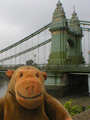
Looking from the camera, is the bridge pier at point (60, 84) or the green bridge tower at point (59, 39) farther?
the green bridge tower at point (59, 39)

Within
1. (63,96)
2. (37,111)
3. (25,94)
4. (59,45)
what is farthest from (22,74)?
(59,45)

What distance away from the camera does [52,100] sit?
1738mm

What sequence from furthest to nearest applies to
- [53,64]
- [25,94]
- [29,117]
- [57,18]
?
1. [57,18]
2. [53,64]
3. [29,117]
4. [25,94]

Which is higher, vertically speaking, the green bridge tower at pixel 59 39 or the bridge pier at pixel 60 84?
the green bridge tower at pixel 59 39

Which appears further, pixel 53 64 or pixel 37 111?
pixel 53 64

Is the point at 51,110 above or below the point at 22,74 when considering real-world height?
below

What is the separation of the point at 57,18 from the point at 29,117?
11802 mm

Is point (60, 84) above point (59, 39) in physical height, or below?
below

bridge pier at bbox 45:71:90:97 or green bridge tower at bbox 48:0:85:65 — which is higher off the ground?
green bridge tower at bbox 48:0:85:65

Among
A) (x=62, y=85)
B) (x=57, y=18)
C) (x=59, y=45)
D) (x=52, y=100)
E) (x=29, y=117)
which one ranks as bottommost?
(x=62, y=85)

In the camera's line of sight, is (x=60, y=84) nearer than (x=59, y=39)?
Yes

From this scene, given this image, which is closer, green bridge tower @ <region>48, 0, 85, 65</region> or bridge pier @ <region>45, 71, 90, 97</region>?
bridge pier @ <region>45, 71, 90, 97</region>

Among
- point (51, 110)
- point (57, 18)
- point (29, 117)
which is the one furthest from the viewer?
point (57, 18)

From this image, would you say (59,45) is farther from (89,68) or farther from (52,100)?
(52,100)
